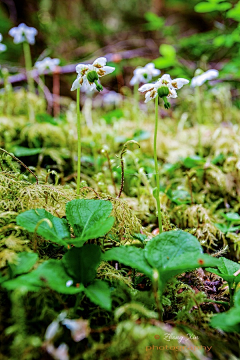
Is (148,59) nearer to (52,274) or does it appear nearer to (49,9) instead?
(49,9)

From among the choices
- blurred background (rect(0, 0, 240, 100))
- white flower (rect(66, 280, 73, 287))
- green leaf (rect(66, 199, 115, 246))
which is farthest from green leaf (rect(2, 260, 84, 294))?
blurred background (rect(0, 0, 240, 100))

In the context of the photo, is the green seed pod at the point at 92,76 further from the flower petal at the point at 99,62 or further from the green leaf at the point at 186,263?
the green leaf at the point at 186,263

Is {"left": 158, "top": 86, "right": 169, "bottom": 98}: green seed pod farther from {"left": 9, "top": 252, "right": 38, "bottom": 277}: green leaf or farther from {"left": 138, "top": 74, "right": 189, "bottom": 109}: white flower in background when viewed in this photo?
{"left": 9, "top": 252, "right": 38, "bottom": 277}: green leaf

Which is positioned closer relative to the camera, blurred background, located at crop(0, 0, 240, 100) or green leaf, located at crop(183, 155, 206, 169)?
green leaf, located at crop(183, 155, 206, 169)

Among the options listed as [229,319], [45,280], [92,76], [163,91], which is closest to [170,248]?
[229,319]

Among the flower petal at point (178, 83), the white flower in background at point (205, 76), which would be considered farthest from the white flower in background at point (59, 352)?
the white flower in background at point (205, 76)

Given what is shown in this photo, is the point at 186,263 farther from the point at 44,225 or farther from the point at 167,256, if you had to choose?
the point at 44,225

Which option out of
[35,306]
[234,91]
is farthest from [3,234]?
[234,91]
